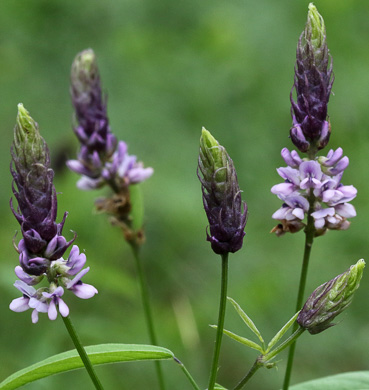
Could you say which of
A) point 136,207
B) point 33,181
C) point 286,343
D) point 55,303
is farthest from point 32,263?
point 136,207

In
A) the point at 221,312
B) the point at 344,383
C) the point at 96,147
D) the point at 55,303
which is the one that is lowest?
the point at 344,383

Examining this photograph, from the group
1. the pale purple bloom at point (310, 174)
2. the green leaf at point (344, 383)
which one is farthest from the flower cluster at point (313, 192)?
the green leaf at point (344, 383)

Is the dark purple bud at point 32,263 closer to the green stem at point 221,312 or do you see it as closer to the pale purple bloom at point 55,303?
the pale purple bloom at point 55,303

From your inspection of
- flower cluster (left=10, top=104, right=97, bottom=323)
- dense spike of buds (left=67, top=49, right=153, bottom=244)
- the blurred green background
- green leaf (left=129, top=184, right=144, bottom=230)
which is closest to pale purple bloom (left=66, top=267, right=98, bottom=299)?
flower cluster (left=10, top=104, right=97, bottom=323)

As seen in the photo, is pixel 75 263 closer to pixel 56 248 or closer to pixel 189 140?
pixel 56 248

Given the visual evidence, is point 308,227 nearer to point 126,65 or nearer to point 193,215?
point 193,215

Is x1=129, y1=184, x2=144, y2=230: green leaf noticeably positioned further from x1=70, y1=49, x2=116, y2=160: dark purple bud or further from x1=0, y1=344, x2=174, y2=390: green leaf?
x1=0, y1=344, x2=174, y2=390: green leaf
